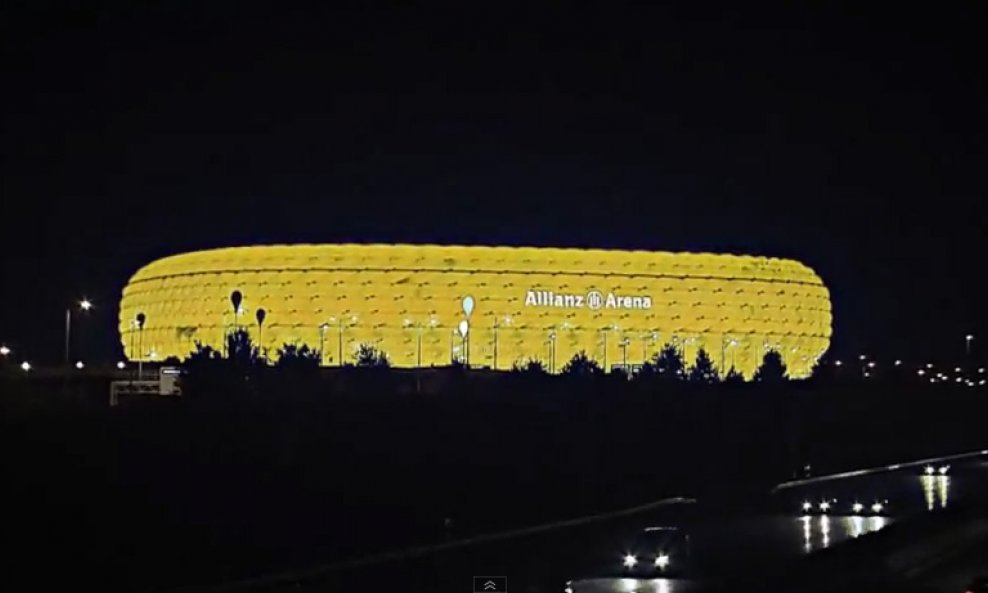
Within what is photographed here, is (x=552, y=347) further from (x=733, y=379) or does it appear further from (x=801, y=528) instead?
(x=801, y=528)

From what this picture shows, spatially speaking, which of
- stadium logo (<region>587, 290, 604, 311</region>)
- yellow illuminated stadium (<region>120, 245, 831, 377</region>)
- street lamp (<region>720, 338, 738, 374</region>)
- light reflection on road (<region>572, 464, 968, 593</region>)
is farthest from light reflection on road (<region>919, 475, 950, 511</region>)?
street lamp (<region>720, 338, 738, 374</region>)

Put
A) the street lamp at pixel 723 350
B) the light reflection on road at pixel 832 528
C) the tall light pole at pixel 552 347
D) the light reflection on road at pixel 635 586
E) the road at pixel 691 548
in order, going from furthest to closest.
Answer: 1. the street lamp at pixel 723 350
2. the tall light pole at pixel 552 347
3. the light reflection on road at pixel 832 528
4. the road at pixel 691 548
5. the light reflection on road at pixel 635 586

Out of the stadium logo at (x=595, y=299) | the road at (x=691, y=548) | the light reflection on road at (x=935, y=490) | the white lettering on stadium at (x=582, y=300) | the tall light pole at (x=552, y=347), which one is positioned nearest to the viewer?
the road at (x=691, y=548)

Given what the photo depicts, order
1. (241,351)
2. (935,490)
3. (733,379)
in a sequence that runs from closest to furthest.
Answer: (935,490) → (733,379) → (241,351)

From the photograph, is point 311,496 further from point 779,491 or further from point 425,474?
point 779,491

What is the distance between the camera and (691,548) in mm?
27969

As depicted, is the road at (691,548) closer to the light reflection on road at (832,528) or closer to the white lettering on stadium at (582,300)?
the light reflection on road at (832,528)

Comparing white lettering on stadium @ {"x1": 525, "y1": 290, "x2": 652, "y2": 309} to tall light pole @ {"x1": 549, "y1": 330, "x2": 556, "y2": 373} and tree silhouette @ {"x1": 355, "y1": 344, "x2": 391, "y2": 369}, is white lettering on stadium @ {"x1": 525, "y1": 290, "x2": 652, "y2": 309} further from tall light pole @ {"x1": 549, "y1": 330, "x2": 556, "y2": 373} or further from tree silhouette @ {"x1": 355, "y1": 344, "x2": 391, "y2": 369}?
tree silhouette @ {"x1": 355, "y1": 344, "x2": 391, "y2": 369}

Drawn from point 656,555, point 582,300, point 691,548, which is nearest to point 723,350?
point 582,300

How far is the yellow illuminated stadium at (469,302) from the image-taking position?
14212cm

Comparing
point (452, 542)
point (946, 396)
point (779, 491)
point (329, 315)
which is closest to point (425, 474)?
point (779, 491)

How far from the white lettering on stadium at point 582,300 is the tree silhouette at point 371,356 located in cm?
1533

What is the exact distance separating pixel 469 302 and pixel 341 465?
99727mm

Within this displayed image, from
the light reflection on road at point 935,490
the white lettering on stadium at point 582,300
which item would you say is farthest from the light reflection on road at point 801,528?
the white lettering on stadium at point 582,300
